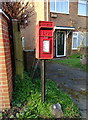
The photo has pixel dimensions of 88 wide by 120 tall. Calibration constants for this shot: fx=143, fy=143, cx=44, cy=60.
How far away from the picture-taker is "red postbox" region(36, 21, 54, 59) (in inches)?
111

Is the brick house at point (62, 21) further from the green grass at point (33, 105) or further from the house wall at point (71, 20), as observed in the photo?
the green grass at point (33, 105)

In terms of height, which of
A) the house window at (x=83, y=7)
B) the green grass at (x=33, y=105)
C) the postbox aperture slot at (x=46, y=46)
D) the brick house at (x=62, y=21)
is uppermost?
the house window at (x=83, y=7)

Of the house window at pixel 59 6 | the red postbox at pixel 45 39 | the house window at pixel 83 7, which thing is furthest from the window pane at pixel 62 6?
the red postbox at pixel 45 39

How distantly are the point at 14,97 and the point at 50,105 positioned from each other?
85cm

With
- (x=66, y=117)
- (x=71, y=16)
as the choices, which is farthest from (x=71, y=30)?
(x=66, y=117)

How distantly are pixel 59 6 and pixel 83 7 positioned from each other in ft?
10.5

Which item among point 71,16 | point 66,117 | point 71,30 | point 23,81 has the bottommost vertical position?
point 66,117

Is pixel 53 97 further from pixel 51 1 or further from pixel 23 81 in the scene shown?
pixel 51 1

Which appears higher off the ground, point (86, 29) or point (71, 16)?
point (71, 16)

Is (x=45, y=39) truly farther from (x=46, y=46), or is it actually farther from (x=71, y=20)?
(x=71, y=20)

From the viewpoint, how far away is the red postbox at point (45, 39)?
2816 mm

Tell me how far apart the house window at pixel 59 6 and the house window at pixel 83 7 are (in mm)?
1629

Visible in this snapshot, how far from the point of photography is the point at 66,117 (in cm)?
281

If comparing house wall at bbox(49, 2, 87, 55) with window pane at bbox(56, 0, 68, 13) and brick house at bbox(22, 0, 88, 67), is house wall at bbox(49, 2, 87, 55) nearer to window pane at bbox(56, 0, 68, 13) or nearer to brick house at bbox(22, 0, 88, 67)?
brick house at bbox(22, 0, 88, 67)
